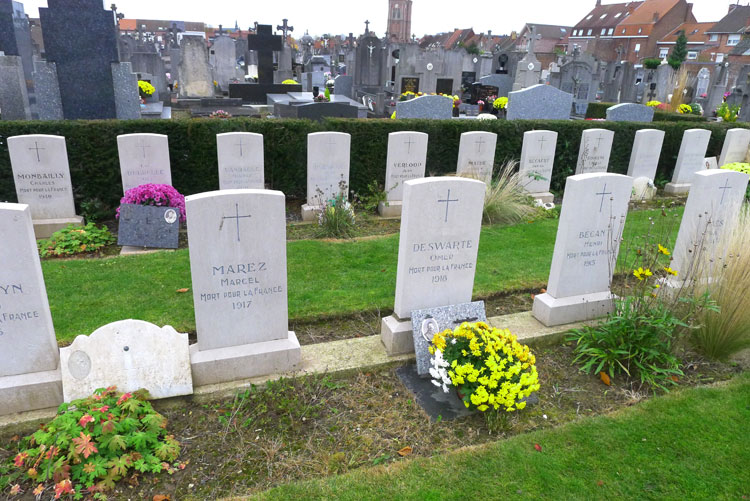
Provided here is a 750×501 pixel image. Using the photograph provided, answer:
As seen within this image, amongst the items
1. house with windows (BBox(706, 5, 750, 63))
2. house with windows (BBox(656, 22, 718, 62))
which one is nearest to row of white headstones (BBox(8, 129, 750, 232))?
house with windows (BBox(656, 22, 718, 62))

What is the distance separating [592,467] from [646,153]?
9.24 metres

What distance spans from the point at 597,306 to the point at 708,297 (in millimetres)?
951

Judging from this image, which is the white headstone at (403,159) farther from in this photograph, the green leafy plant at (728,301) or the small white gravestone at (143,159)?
the green leafy plant at (728,301)

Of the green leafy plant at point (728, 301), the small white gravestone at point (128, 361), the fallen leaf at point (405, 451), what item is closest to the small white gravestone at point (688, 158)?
the green leafy plant at point (728, 301)

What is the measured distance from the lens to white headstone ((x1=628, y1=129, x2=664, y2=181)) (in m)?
10.4

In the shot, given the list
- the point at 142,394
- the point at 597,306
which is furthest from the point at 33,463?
the point at 597,306

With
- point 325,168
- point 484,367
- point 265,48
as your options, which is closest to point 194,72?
point 265,48

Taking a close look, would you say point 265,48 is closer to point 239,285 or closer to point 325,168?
point 325,168

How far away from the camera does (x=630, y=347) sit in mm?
4246

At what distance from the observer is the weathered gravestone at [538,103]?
1299cm

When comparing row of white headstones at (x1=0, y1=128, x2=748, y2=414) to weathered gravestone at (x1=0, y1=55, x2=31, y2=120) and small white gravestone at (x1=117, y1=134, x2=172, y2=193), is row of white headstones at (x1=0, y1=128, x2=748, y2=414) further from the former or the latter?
weathered gravestone at (x1=0, y1=55, x2=31, y2=120)

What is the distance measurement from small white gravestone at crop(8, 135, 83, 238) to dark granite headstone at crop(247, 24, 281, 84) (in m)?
14.6

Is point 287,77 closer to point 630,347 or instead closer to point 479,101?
point 479,101

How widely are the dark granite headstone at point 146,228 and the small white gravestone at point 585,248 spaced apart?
5029 mm
